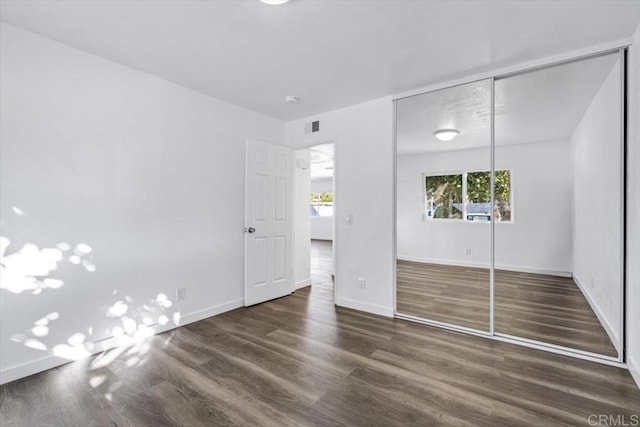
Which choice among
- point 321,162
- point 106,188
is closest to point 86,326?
point 106,188

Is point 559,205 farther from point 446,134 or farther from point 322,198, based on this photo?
point 322,198

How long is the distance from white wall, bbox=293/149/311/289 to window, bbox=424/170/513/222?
208 cm

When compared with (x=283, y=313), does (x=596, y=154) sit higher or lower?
higher

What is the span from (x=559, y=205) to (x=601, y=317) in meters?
1.15

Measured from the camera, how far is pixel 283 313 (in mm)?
3656

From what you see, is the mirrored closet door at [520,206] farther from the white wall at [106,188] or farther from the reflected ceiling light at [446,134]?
the white wall at [106,188]

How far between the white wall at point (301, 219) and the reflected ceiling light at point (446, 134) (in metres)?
2.11

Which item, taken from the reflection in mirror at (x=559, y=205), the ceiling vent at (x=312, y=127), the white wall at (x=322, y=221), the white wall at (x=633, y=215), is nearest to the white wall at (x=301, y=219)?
the ceiling vent at (x=312, y=127)

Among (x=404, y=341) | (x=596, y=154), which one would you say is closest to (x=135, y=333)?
(x=404, y=341)

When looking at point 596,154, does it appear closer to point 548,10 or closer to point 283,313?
point 548,10

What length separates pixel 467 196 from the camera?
3.31m

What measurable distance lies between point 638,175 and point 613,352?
4.86 ft

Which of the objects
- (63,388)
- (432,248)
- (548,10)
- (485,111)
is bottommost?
(63,388)

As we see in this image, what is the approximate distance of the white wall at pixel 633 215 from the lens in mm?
2166
